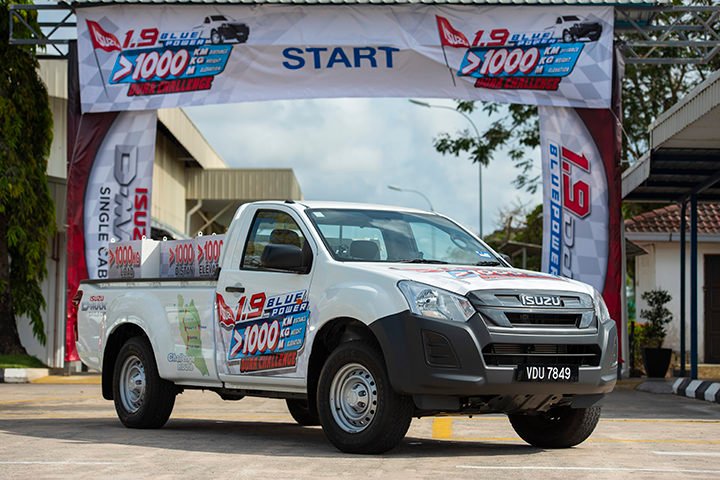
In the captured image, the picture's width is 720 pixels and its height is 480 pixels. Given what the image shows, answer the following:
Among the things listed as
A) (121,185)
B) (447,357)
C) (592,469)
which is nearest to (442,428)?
(447,357)

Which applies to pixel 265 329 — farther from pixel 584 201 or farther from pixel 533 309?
pixel 584 201

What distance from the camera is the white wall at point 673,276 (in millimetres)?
31359

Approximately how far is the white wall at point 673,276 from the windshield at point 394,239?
21.4m

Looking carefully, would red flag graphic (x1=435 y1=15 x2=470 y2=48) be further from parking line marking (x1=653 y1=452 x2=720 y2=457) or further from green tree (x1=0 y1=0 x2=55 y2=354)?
parking line marking (x1=653 y1=452 x2=720 y2=457)

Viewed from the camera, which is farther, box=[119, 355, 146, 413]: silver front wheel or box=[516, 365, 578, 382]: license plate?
box=[119, 355, 146, 413]: silver front wheel

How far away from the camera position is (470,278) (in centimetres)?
943

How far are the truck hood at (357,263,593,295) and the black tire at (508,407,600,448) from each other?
41.2 inches

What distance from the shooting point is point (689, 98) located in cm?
1806

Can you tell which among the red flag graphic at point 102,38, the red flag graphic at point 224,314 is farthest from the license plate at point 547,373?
the red flag graphic at point 102,38

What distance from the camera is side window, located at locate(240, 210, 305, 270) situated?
10758 mm

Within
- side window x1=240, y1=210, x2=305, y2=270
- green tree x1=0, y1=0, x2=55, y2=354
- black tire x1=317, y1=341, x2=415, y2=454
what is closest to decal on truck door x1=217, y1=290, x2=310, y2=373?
side window x1=240, y1=210, x2=305, y2=270

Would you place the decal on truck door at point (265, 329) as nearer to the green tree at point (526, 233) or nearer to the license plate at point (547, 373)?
the license plate at point (547, 373)

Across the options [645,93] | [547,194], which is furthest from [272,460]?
[645,93]

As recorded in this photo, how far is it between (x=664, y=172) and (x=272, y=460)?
14.5m
